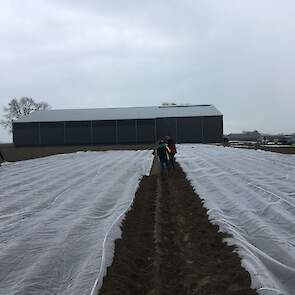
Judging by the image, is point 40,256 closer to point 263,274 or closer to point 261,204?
point 263,274

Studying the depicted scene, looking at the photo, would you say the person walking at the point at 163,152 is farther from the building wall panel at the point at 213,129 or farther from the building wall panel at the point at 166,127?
the building wall panel at the point at 166,127

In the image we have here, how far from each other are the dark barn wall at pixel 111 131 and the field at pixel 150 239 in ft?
146

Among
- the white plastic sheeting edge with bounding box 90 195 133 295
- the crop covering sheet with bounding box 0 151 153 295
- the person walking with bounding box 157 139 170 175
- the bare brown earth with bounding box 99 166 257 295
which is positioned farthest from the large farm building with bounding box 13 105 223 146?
the white plastic sheeting edge with bounding box 90 195 133 295

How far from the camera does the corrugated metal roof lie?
60.8m

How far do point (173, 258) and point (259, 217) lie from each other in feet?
8.50

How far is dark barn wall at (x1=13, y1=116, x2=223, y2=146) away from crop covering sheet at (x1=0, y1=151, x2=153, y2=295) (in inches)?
1686

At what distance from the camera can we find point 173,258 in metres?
7.16

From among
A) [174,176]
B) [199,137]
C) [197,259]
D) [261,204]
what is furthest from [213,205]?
[199,137]

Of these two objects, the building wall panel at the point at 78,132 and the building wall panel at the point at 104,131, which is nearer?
the building wall panel at the point at 104,131

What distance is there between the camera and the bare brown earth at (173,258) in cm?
565

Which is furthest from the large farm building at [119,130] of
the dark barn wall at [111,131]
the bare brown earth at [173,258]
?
the bare brown earth at [173,258]

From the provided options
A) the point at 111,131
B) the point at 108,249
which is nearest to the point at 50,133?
the point at 111,131

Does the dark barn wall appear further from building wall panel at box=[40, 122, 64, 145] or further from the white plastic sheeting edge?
the white plastic sheeting edge

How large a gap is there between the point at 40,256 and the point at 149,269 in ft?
4.79
